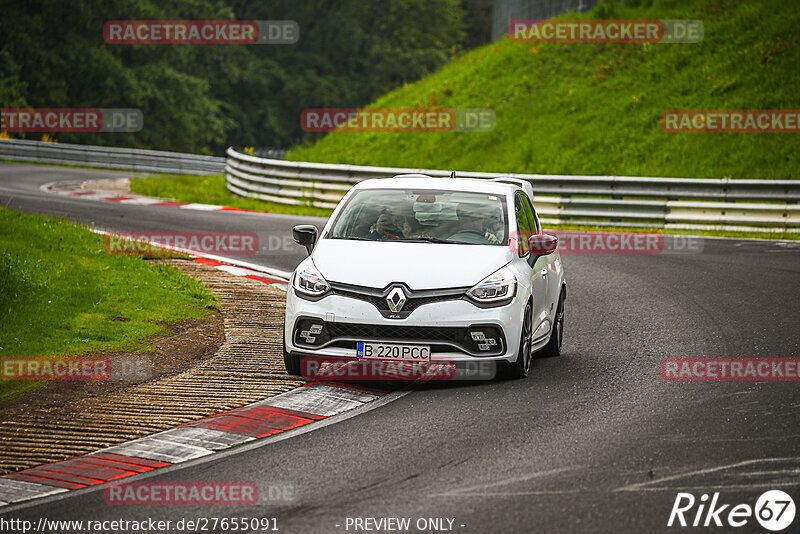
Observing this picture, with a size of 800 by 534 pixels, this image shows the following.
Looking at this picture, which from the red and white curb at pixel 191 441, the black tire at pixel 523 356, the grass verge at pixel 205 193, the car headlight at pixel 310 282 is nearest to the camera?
the red and white curb at pixel 191 441

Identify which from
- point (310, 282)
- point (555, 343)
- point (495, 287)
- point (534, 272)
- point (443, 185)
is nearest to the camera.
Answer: point (495, 287)

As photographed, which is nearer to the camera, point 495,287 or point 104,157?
point 495,287

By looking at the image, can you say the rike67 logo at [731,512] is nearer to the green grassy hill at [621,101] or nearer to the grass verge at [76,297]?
the grass verge at [76,297]

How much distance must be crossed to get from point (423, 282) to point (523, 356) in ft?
3.77

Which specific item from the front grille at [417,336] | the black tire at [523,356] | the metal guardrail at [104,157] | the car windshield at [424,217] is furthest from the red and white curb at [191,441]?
the metal guardrail at [104,157]

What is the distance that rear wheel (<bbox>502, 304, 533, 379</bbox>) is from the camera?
8.78 meters

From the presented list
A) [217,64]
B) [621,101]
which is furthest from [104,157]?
[217,64]

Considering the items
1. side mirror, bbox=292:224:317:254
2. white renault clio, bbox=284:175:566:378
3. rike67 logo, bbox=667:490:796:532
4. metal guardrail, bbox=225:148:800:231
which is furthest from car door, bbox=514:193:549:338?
metal guardrail, bbox=225:148:800:231

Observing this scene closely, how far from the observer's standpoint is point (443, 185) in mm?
10023

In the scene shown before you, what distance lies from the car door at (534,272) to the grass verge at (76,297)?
3649mm

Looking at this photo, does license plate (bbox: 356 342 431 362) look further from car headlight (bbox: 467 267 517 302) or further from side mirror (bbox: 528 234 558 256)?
side mirror (bbox: 528 234 558 256)

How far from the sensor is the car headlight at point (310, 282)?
28.5 feet

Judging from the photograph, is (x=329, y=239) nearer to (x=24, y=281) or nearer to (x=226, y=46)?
(x=24, y=281)

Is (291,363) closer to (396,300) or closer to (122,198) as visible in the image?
(396,300)
